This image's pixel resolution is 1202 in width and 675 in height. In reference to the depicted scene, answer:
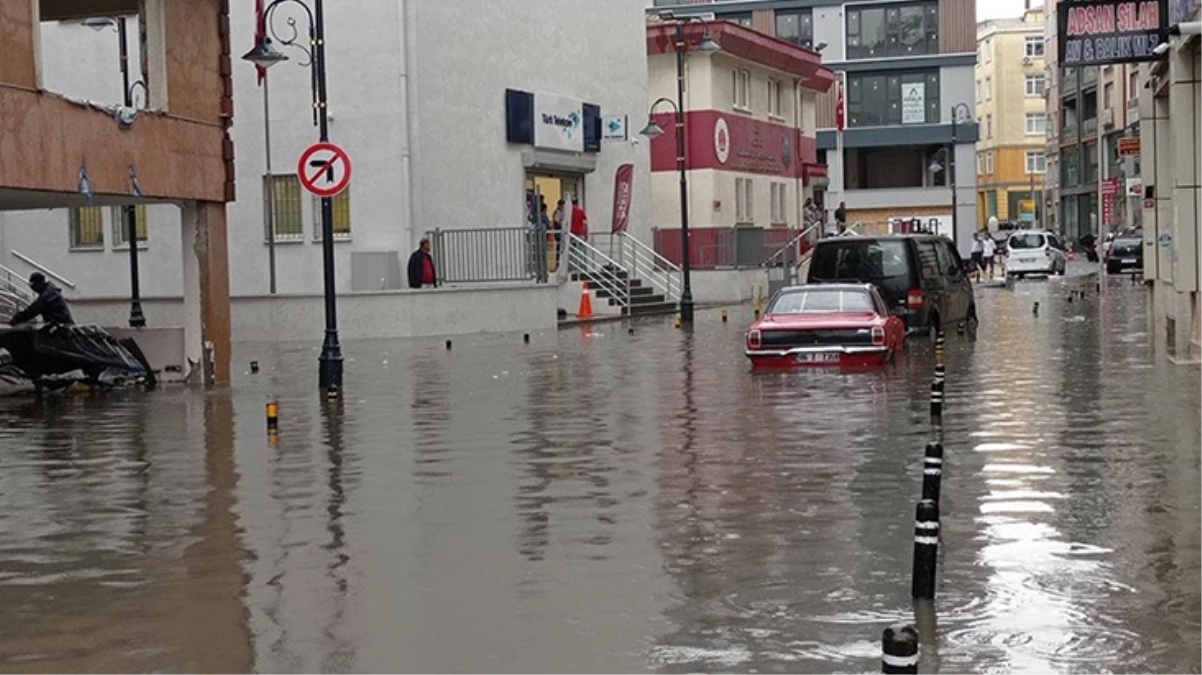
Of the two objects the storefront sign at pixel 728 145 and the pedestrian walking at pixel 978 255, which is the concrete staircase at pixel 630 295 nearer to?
the storefront sign at pixel 728 145

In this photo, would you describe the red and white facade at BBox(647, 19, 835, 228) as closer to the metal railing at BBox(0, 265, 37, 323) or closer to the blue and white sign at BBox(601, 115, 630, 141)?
the blue and white sign at BBox(601, 115, 630, 141)

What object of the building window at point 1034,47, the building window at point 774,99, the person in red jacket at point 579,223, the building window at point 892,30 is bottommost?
the person in red jacket at point 579,223

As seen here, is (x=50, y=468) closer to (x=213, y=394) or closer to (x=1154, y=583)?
(x=213, y=394)

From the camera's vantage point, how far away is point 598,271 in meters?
42.7

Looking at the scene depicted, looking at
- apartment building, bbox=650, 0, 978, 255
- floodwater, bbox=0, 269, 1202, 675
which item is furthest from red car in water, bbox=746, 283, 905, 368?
apartment building, bbox=650, 0, 978, 255

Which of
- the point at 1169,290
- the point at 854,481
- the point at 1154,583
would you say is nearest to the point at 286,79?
the point at 1169,290

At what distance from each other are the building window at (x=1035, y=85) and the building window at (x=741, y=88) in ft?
244

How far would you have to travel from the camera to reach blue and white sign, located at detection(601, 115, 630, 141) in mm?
44844

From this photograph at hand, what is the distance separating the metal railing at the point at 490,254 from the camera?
3766 centimetres

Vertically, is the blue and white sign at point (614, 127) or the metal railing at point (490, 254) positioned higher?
the blue and white sign at point (614, 127)

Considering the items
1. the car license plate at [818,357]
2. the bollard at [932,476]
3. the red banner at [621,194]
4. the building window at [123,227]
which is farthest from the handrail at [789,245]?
the bollard at [932,476]

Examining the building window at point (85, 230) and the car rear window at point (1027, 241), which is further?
the car rear window at point (1027, 241)

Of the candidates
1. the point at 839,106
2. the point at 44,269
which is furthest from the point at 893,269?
the point at 839,106

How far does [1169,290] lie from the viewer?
26.9m
